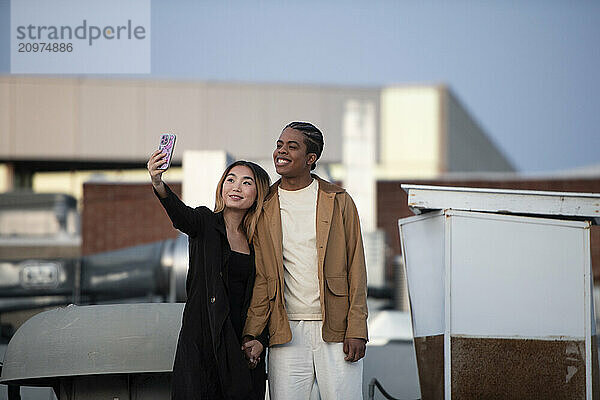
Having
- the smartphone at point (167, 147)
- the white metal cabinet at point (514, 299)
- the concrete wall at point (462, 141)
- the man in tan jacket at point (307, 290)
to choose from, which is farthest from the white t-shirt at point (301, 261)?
the concrete wall at point (462, 141)

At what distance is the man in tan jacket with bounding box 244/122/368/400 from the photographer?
3322 mm

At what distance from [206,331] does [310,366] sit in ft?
1.48

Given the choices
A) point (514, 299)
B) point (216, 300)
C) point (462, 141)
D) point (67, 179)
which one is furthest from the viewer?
point (462, 141)

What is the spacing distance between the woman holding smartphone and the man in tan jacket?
0.06 metres

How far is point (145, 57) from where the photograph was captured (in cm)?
555

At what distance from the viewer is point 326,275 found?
132 inches

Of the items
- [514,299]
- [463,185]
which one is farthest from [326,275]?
[463,185]

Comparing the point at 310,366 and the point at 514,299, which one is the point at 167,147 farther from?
the point at 514,299

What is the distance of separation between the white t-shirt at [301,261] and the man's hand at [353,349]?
0.16m

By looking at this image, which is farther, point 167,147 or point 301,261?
point 301,261

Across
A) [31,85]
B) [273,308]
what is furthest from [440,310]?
[31,85]

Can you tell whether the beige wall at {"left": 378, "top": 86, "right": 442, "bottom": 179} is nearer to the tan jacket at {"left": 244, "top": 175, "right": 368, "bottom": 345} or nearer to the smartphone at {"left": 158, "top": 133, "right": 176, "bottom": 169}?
the tan jacket at {"left": 244, "top": 175, "right": 368, "bottom": 345}

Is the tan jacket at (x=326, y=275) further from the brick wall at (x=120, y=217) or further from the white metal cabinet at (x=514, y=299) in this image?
the brick wall at (x=120, y=217)

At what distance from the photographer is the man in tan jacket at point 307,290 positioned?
3322 mm
